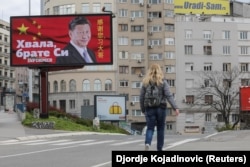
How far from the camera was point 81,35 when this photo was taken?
3284 cm

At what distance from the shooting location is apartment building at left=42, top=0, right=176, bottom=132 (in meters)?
82.8

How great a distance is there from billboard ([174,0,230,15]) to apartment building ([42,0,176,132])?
6.38m

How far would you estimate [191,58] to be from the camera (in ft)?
284

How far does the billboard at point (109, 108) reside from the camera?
5475cm

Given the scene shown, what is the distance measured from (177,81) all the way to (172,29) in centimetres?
827

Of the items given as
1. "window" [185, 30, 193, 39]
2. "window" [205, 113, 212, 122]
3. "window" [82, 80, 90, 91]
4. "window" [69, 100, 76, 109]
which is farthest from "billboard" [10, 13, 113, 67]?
"window" [185, 30, 193, 39]

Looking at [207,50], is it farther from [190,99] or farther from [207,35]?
[190,99]

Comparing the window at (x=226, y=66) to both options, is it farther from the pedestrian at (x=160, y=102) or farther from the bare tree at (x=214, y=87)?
the pedestrian at (x=160, y=102)

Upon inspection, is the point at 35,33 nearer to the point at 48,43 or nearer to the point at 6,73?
the point at 48,43

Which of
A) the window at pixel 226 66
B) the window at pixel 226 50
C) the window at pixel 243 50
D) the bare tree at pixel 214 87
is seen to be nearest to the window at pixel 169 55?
the bare tree at pixel 214 87

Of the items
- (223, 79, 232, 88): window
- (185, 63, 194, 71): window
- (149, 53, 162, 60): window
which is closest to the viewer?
(223, 79, 232, 88): window

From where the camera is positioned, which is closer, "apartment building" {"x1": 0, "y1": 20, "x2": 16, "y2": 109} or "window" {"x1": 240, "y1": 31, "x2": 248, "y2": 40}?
"window" {"x1": 240, "y1": 31, "x2": 248, "y2": 40}

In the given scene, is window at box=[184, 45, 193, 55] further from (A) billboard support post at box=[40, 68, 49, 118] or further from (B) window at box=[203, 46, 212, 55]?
(A) billboard support post at box=[40, 68, 49, 118]

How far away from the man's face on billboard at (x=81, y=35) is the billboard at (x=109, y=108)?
2208 cm
